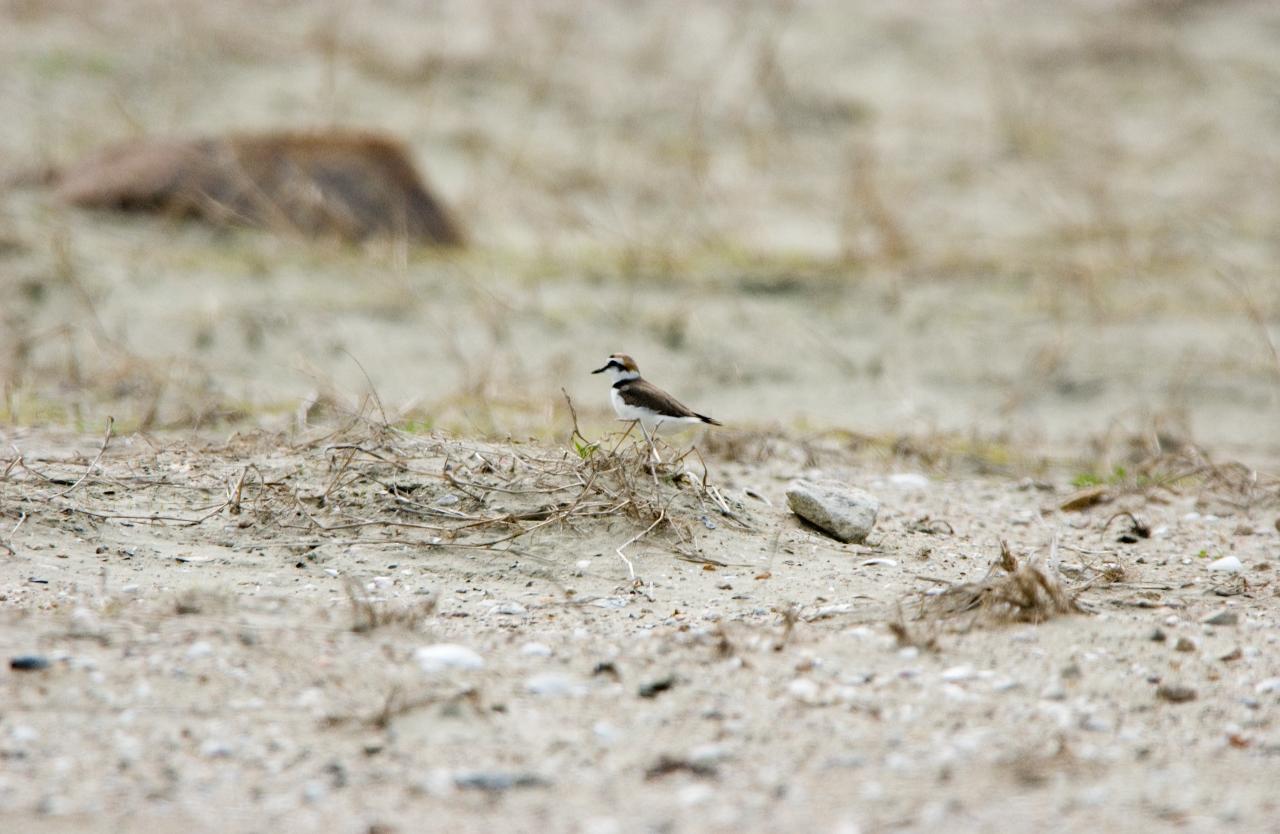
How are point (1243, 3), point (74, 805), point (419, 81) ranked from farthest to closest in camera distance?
point (1243, 3) → point (419, 81) → point (74, 805)

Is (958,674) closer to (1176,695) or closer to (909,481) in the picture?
(1176,695)

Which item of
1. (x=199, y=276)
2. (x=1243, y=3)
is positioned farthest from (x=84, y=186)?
(x=1243, y=3)

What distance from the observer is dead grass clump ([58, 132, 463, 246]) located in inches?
413

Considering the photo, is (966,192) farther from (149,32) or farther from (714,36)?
(149,32)

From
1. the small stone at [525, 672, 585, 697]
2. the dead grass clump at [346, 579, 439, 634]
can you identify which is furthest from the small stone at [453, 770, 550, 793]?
the dead grass clump at [346, 579, 439, 634]

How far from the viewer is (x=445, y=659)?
13.5ft

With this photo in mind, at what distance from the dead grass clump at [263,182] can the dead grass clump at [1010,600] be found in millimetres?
6526

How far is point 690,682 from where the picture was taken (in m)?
4.07

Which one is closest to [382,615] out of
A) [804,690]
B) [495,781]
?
[495,781]

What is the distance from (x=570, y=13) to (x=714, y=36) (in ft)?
5.13

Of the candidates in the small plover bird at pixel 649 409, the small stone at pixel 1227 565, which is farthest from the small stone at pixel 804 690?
the small stone at pixel 1227 565

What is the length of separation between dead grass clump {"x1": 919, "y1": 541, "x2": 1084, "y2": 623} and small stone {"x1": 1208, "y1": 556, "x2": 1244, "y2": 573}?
37.1 inches

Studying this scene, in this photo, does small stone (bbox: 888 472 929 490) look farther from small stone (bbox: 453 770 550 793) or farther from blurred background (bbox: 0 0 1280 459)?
small stone (bbox: 453 770 550 793)

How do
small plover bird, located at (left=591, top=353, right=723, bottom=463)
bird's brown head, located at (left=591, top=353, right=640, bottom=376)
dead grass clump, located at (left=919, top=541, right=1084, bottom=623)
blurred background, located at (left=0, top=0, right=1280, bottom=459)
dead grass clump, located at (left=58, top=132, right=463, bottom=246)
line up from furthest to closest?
dead grass clump, located at (left=58, top=132, right=463, bottom=246) → blurred background, located at (left=0, top=0, right=1280, bottom=459) → bird's brown head, located at (left=591, top=353, right=640, bottom=376) → small plover bird, located at (left=591, top=353, right=723, bottom=463) → dead grass clump, located at (left=919, top=541, right=1084, bottom=623)
